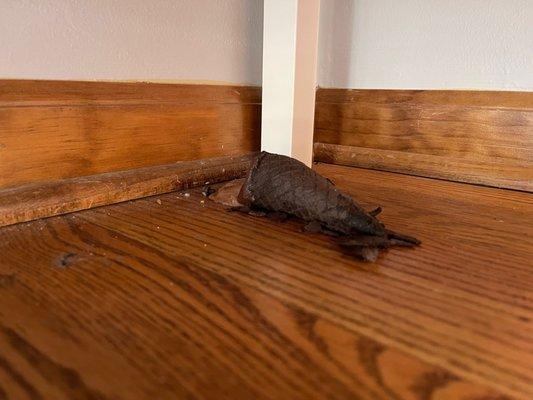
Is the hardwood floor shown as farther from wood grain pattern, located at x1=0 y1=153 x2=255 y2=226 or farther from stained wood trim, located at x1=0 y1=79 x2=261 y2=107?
stained wood trim, located at x1=0 y1=79 x2=261 y2=107

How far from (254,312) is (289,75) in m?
0.55

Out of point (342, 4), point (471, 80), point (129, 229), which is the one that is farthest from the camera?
point (342, 4)

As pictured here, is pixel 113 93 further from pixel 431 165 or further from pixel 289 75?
pixel 431 165

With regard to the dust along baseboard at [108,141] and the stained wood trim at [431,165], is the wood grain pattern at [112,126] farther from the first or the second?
the stained wood trim at [431,165]

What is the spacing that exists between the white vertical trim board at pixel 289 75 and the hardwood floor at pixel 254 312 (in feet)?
0.97

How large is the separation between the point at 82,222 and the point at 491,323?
47cm

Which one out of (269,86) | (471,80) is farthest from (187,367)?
(471,80)

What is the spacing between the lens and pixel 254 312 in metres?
0.34

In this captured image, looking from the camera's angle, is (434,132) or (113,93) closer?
(113,93)

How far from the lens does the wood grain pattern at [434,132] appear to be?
742mm

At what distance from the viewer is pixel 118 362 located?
0.91ft

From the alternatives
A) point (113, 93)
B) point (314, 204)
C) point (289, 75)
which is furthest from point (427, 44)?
point (113, 93)

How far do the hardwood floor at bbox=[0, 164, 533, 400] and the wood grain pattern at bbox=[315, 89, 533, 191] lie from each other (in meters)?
0.22

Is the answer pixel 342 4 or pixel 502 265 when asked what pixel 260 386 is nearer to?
pixel 502 265
